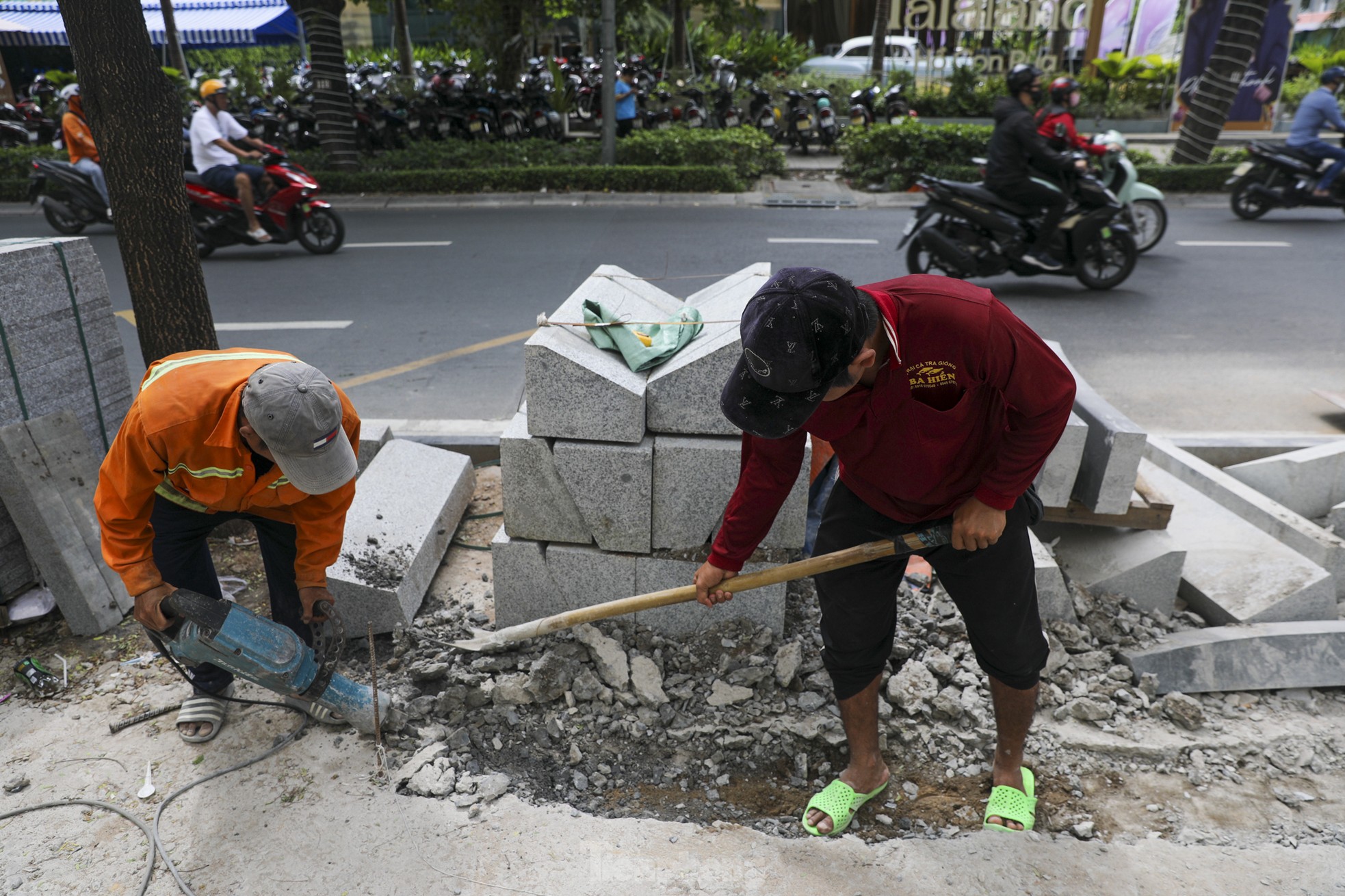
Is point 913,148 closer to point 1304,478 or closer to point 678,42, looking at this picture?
point 678,42

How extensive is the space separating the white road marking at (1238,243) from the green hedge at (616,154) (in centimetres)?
580

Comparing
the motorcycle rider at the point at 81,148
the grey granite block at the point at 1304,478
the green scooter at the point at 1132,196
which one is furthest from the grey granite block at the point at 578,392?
the motorcycle rider at the point at 81,148

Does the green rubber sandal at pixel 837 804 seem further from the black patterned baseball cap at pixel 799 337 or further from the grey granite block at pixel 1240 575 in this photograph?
the grey granite block at pixel 1240 575

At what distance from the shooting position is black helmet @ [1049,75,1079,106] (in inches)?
281

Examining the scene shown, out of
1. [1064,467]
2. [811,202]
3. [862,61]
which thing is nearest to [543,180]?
[811,202]

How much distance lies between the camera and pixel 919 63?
67.1 feet

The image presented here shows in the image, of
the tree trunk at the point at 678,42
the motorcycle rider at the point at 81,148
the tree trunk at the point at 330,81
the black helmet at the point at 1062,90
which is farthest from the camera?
the tree trunk at the point at 678,42

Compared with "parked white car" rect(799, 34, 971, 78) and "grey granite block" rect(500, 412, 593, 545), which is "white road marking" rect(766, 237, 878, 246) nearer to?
"grey granite block" rect(500, 412, 593, 545)

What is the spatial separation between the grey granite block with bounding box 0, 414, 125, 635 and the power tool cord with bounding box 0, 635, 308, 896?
0.66 m

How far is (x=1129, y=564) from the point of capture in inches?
135

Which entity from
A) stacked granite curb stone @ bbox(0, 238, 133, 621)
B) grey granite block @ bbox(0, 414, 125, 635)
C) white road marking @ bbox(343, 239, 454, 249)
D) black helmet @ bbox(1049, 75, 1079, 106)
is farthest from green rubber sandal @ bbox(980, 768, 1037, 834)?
white road marking @ bbox(343, 239, 454, 249)

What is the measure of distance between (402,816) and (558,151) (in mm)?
12313

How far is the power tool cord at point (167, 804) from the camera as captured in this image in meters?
2.38

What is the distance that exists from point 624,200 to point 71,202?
6557mm
